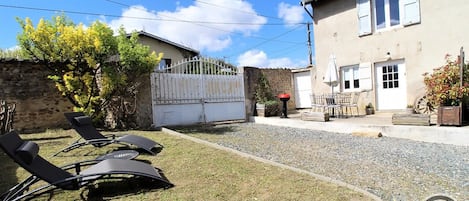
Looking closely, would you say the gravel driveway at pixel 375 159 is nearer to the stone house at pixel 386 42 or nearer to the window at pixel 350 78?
the stone house at pixel 386 42

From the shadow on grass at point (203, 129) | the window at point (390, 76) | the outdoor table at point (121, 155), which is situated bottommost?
the shadow on grass at point (203, 129)

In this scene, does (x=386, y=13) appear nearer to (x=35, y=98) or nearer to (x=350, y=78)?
(x=350, y=78)

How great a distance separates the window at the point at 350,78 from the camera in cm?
1284

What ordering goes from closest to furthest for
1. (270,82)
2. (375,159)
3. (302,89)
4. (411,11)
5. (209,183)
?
(209,183), (375,159), (411,11), (270,82), (302,89)

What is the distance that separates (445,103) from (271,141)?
4.86 m

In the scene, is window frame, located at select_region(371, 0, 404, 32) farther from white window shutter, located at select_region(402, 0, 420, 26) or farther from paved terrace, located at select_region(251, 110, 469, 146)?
paved terrace, located at select_region(251, 110, 469, 146)

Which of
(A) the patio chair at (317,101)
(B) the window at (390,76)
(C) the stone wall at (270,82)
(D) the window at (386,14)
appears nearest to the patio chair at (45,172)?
(C) the stone wall at (270,82)

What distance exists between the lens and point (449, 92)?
26.0 feet

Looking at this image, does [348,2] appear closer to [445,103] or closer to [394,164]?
[445,103]

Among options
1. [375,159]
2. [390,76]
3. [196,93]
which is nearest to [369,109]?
[390,76]

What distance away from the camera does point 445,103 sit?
8.15 meters

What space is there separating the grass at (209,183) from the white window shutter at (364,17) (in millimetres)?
9035

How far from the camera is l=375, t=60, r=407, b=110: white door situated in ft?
37.6

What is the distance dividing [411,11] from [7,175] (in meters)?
12.7
